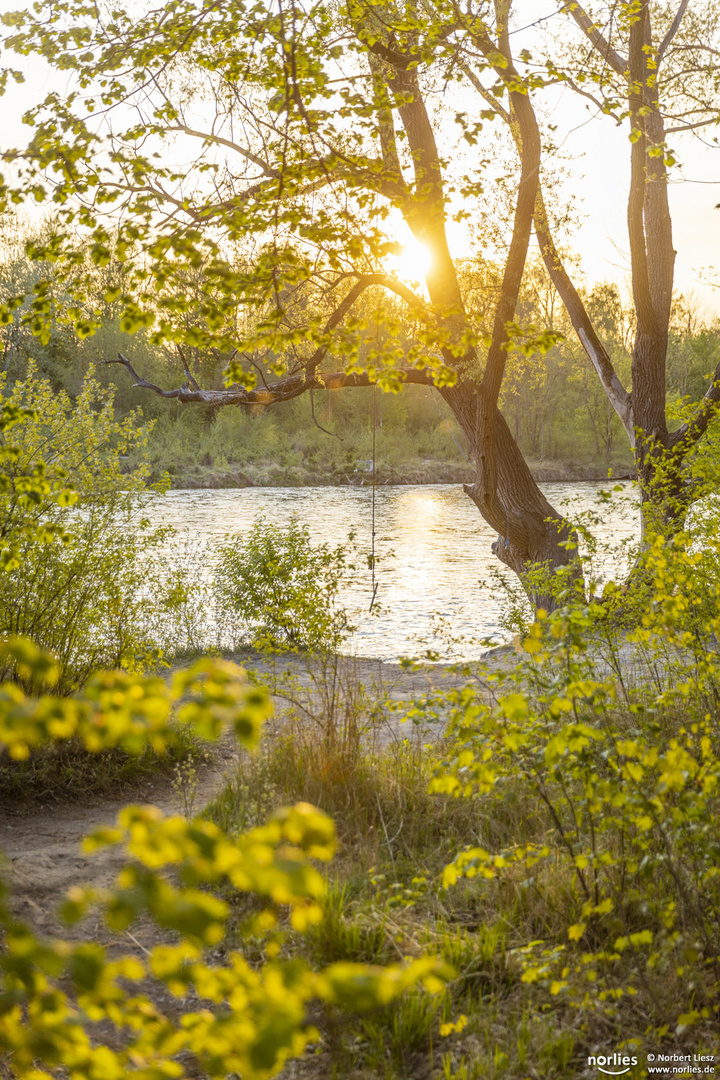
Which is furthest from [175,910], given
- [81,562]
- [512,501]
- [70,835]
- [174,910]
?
[512,501]

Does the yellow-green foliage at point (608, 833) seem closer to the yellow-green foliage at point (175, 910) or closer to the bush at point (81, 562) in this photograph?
the yellow-green foliage at point (175, 910)

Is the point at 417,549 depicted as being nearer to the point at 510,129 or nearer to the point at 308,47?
the point at 510,129

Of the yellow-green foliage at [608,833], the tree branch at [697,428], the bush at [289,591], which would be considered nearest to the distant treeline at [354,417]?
the tree branch at [697,428]

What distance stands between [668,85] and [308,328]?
904 centimetres

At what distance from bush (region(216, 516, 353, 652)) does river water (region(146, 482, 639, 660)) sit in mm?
599

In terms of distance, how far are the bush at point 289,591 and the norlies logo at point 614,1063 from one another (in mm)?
3361

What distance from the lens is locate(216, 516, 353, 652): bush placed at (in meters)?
6.13

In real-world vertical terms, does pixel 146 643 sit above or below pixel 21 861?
above

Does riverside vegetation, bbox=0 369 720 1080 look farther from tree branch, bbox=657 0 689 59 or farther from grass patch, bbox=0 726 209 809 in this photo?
tree branch, bbox=657 0 689 59

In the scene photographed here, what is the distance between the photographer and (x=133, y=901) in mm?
989

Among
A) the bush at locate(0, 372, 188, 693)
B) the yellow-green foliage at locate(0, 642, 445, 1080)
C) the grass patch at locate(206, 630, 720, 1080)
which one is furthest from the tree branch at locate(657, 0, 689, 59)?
the yellow-green foliage at locate(0, 642, 445, 1080)

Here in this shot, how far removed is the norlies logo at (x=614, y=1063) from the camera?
100.0 inches

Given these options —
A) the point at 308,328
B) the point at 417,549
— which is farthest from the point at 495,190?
the point at 417,549

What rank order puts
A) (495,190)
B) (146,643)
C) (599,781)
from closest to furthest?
(599,781), (146,643), (495,190)
